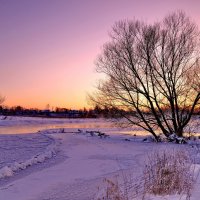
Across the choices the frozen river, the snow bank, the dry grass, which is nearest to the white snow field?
the snow bank

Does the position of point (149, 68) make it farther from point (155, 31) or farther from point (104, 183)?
point (104, 183)

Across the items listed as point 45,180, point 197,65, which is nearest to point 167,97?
point 197,65

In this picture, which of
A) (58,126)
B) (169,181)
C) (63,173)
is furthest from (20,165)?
(58,126)

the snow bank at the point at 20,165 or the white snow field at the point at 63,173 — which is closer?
the white snow field at the point at 63,173

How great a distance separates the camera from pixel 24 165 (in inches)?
481

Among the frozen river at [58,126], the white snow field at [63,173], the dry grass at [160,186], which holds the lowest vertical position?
the white snow field at [63,173]

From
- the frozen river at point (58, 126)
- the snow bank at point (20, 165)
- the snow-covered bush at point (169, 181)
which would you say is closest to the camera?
the snow-covered bush at point (169, 181)

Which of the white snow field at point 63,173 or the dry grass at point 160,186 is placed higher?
the dry grass at point 160,186

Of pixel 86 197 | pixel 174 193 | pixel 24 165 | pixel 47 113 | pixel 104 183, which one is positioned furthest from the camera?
pixel 47 113

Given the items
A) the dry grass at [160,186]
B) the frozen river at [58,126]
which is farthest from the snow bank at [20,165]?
the frozen river at [58,126]

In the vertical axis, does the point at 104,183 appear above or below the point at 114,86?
below

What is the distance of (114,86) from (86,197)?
52.8 feet

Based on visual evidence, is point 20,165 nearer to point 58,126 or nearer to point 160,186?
point 160,186

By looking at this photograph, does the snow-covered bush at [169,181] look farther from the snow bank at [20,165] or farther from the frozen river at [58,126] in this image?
the frozen river at [58,126]
